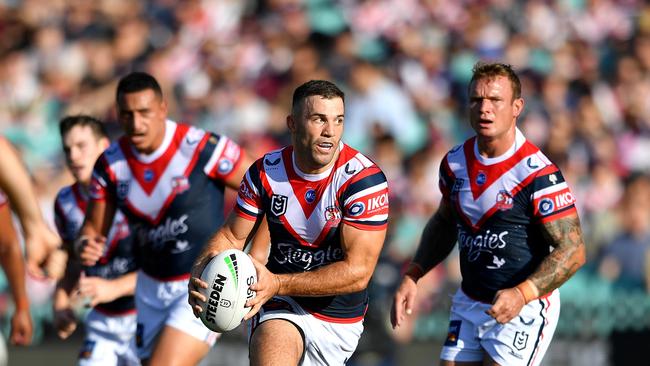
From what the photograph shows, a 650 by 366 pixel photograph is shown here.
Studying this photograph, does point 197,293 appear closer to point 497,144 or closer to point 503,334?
point 503,334

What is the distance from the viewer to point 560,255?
728 cm

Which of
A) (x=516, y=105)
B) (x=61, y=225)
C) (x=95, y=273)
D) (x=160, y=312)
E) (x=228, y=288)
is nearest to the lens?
(x=228, y=288)

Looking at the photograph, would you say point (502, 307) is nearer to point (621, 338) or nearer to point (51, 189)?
point (621, 338)

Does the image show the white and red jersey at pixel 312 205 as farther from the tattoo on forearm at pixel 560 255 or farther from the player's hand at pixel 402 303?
the tattoo on forearm at pixel 560 255

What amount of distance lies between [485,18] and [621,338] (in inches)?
266

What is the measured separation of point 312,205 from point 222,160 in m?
1.71

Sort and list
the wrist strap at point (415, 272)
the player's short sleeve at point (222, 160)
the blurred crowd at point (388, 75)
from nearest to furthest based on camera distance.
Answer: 1. the wrist strap at point (415, 272)
2. the player's short sleeve at point (222, 160)
3. the blurred crowd at point (388, 75)

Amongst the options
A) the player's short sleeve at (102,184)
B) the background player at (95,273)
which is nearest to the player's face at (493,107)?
the player's short sleeve at (102,184)

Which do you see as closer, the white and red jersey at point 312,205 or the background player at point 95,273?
the white and red jersey at point 312,205

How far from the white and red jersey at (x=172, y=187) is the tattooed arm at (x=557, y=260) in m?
2.59

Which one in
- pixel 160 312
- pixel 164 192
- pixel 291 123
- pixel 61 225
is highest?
pixel 291 123

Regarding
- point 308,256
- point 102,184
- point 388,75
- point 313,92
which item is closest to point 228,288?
point 308,256

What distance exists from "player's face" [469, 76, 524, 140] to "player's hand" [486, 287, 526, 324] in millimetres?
1138

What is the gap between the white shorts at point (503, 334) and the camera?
761 cm
